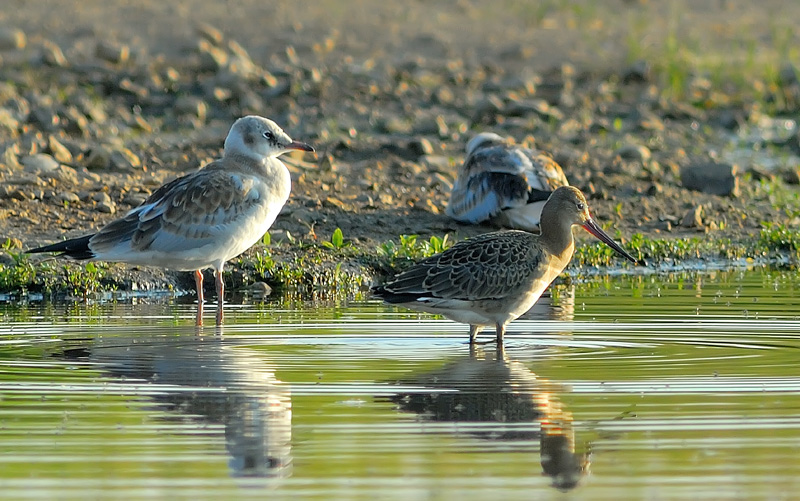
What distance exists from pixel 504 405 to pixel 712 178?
369 inches

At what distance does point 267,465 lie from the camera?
20.2ft

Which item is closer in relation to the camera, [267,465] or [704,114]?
[267,465]

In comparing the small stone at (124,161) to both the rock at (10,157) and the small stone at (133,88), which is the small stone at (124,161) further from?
the small stone at (133,88)

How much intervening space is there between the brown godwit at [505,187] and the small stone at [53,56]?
785 cm

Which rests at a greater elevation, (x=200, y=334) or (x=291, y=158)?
(x=291, y=158)

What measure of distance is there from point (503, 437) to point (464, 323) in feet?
11.4

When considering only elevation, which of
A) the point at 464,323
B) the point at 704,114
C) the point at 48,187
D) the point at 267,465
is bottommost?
the point at 267,465

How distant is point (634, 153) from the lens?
17.6m

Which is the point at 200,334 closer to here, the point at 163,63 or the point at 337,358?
the point at 337,358

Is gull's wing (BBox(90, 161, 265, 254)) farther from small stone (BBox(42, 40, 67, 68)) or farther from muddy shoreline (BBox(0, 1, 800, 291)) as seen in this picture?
small stone (BBox(42, 40, 67, 68))

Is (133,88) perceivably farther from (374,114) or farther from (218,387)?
(218,387)

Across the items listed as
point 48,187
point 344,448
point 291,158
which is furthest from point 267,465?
point 291,158

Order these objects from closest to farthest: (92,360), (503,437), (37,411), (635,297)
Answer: (503,437)
(37,411)
(92,360)
(635,297)

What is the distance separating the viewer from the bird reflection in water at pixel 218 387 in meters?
6.42
